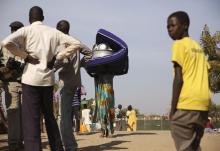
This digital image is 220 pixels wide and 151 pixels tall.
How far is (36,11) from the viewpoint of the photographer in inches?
219

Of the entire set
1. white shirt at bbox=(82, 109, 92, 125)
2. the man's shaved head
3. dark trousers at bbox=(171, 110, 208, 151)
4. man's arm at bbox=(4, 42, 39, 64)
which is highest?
the man's shaved head

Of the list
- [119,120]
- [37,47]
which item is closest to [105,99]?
[37,47]

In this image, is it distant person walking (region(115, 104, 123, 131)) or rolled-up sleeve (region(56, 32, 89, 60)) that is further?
distant person walking (region(115, 104, 123, 131))

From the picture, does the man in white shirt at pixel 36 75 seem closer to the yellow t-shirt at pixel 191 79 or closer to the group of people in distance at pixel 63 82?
the group of people in distance at pixel 63 82

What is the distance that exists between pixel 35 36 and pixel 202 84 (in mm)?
2069

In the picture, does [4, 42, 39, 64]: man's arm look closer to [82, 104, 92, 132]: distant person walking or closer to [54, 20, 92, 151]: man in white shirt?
[54, 20, 92, 151]: man in white shirt

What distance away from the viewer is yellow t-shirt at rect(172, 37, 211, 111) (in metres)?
4.25

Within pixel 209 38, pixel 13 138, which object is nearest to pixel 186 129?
pixel 13 138

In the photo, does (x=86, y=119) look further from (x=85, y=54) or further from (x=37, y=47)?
(x=37, y=47)

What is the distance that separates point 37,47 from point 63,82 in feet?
4.71

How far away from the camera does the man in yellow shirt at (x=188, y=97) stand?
13.9 feet

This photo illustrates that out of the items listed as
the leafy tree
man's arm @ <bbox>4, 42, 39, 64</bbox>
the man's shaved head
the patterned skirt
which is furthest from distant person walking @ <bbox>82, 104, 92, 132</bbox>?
man's arm @ <bbox>4, 42, 39, 64</bbox>

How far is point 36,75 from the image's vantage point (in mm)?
5160

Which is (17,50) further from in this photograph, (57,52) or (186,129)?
(186,129)
